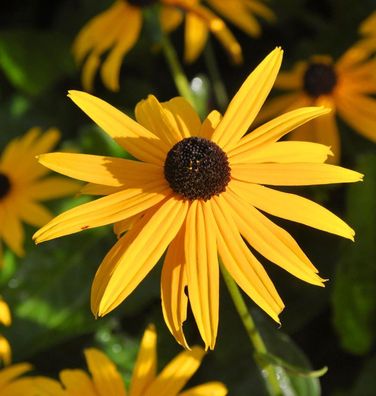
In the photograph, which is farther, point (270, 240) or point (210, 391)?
point (210, 391)

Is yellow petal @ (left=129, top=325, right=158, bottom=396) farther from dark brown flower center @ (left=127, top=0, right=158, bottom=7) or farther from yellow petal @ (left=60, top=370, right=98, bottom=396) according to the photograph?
dark brown flower center @ (left=127, top=0, right=158, bottom=7)

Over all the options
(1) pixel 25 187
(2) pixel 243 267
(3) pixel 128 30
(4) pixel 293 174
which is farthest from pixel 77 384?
(3) pixel 128 30

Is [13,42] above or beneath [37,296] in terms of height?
above

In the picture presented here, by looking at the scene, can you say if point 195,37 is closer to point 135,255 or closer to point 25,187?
point 25,187

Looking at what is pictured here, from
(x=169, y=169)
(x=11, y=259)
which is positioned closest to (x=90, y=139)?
(x=11, y=259)

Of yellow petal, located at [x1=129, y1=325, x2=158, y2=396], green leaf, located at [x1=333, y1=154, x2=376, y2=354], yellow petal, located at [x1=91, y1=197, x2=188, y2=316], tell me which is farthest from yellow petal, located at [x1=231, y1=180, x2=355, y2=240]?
green leaf, located at [x1=333, y1=154, x2=376, y2=354]

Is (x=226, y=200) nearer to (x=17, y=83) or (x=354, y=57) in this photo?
(x=354, y=57)
